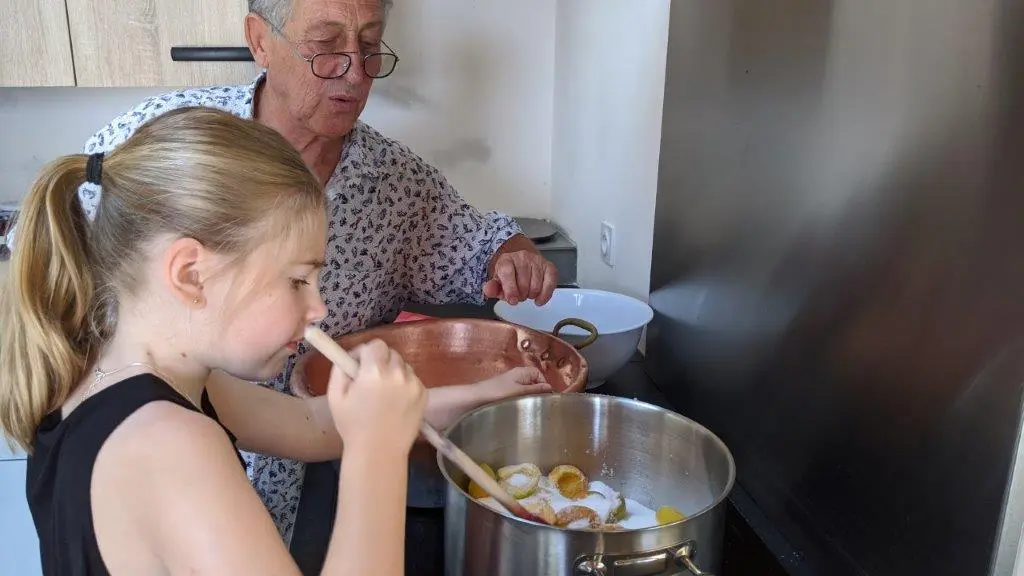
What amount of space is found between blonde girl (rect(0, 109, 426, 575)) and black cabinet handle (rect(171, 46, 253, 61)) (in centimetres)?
102

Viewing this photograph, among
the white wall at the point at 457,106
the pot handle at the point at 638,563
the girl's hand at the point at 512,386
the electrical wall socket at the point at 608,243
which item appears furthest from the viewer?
the white wall at the point at 457,106

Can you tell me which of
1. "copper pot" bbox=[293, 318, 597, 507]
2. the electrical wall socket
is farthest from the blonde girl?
the electrical wall socket

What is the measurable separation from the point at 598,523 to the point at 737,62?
0.60 m

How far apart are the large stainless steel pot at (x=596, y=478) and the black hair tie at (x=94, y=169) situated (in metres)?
0.39

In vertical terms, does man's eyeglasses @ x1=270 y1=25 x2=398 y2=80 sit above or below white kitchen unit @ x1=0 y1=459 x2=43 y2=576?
above

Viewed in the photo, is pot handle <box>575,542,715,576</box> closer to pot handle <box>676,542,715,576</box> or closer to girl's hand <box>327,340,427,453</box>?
pot handle <box>676,542,715,576</box>

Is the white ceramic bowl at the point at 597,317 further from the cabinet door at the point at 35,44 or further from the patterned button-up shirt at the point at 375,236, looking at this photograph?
the cabinet door at the point at 35,44

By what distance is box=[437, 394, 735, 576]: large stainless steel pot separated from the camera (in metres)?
0.60

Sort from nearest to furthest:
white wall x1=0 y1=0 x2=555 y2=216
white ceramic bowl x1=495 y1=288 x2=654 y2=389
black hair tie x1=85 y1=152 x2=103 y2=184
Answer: black hair tie x1=85 y1=152 x2=103 y2=184
white ceramic bowl x1=495 y1=288 x2=654 y2=389
white wall x1=0 y1=0 x2=555 y2=216

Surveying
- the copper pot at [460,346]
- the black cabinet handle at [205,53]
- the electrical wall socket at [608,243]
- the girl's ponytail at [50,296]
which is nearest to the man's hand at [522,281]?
the copper pot at [460,346]

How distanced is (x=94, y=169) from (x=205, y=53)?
3.44ft

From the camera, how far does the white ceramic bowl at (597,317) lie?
1.17 metres

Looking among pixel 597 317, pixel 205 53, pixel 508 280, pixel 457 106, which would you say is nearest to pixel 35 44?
pixel 205 53

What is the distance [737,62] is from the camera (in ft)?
3.31
